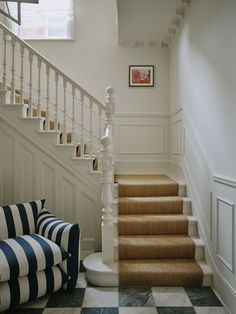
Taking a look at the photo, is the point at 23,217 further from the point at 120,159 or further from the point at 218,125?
the point at 120,159

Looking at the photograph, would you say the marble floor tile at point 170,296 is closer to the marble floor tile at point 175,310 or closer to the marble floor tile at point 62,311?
the marble floor tile at point 175,310

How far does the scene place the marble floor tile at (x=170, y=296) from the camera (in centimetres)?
222

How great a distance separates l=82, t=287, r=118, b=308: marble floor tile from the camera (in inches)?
87.0

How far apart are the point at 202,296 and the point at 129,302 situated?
62 centimetres

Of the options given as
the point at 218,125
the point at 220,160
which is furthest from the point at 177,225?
the point at 218,125

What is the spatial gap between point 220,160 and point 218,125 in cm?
30

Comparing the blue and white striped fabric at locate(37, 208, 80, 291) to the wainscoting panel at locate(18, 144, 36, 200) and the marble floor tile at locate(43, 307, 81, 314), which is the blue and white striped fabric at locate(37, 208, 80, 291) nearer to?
the marble floor tile at locate(43, 307, 81, 314)

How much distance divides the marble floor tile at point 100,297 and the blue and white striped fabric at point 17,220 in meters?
0.80

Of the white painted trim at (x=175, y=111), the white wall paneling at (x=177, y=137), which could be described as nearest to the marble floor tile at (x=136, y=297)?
the white wall paneling at (x=177, y=137)

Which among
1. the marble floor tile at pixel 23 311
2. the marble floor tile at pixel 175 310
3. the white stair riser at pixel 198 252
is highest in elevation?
the white stair riser at pixel 198 252

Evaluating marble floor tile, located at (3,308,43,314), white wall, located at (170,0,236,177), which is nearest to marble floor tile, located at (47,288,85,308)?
marble floor tile, located at (3,308,43,314)

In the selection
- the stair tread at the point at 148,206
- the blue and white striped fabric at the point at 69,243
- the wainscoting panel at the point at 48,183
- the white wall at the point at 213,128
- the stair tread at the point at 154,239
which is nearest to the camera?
the white wall at the point at 213,128

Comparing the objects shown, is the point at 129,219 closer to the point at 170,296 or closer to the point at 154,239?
the point at 154,239

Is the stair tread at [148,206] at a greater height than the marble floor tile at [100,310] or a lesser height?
greater
